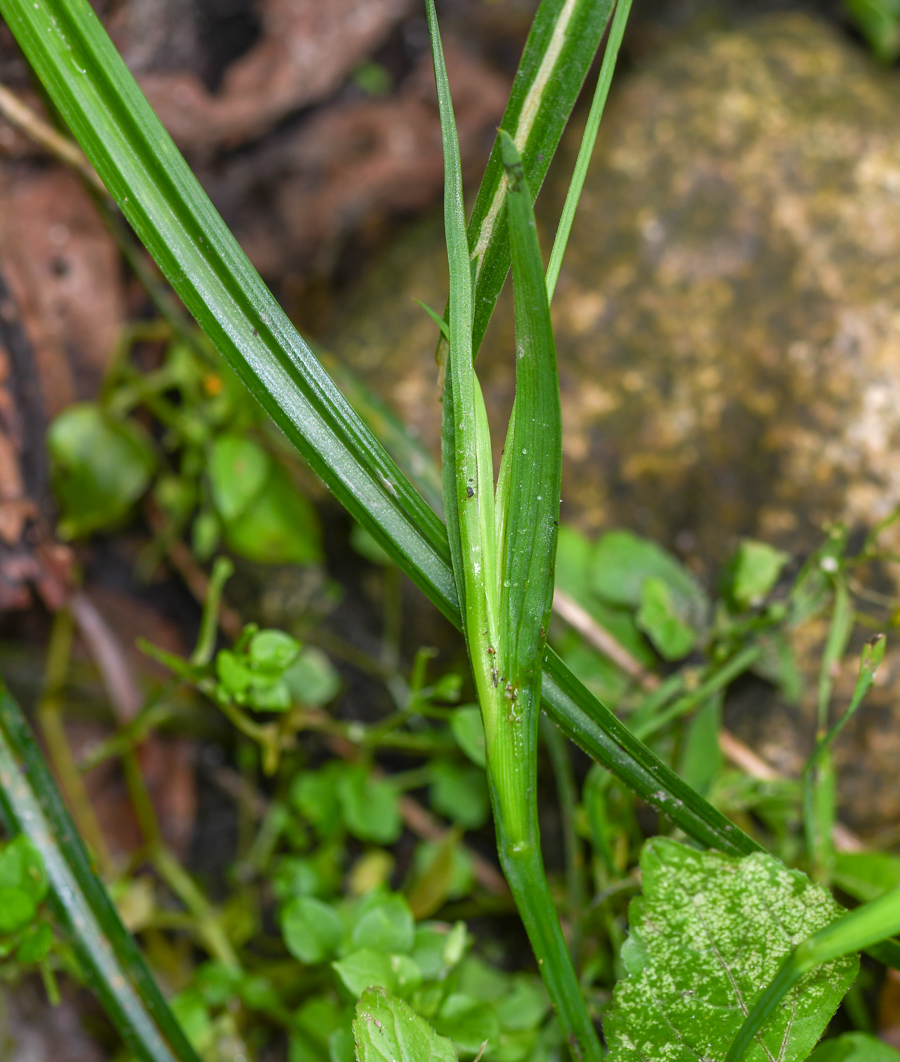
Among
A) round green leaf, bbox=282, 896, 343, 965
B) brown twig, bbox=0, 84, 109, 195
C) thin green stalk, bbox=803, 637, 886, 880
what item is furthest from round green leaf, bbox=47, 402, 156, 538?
thin green stalk, bbox=803, 637, 886, 880

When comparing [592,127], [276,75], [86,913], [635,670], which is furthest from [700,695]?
[276,75]

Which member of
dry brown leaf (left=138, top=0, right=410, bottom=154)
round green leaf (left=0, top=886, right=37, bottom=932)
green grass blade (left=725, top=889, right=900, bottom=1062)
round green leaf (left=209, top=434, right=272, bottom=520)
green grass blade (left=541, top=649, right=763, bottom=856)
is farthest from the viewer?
dry brown leaf (left=138, top=0, right=410, bottom=154)

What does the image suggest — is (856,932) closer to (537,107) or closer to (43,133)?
(537,107)

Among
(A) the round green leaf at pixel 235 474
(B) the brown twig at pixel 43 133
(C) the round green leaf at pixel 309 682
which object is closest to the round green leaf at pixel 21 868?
(C) the round green leaf at pixel 309 682

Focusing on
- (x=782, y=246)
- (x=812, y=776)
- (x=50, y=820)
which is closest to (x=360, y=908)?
(x=50, y=820)

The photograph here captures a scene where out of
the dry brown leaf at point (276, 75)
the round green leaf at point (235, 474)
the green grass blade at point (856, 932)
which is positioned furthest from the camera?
the dry brown leaf at point (276, 75)

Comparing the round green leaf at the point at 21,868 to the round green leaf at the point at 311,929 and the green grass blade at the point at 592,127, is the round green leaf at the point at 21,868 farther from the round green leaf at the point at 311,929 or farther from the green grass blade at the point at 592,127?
the green grass blade at the point at 592,127

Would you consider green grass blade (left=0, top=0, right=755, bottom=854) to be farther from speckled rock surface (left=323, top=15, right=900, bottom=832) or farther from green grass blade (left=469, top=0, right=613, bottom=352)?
speckled rock surface (left=323, top=15, right=900, bottom=832)
